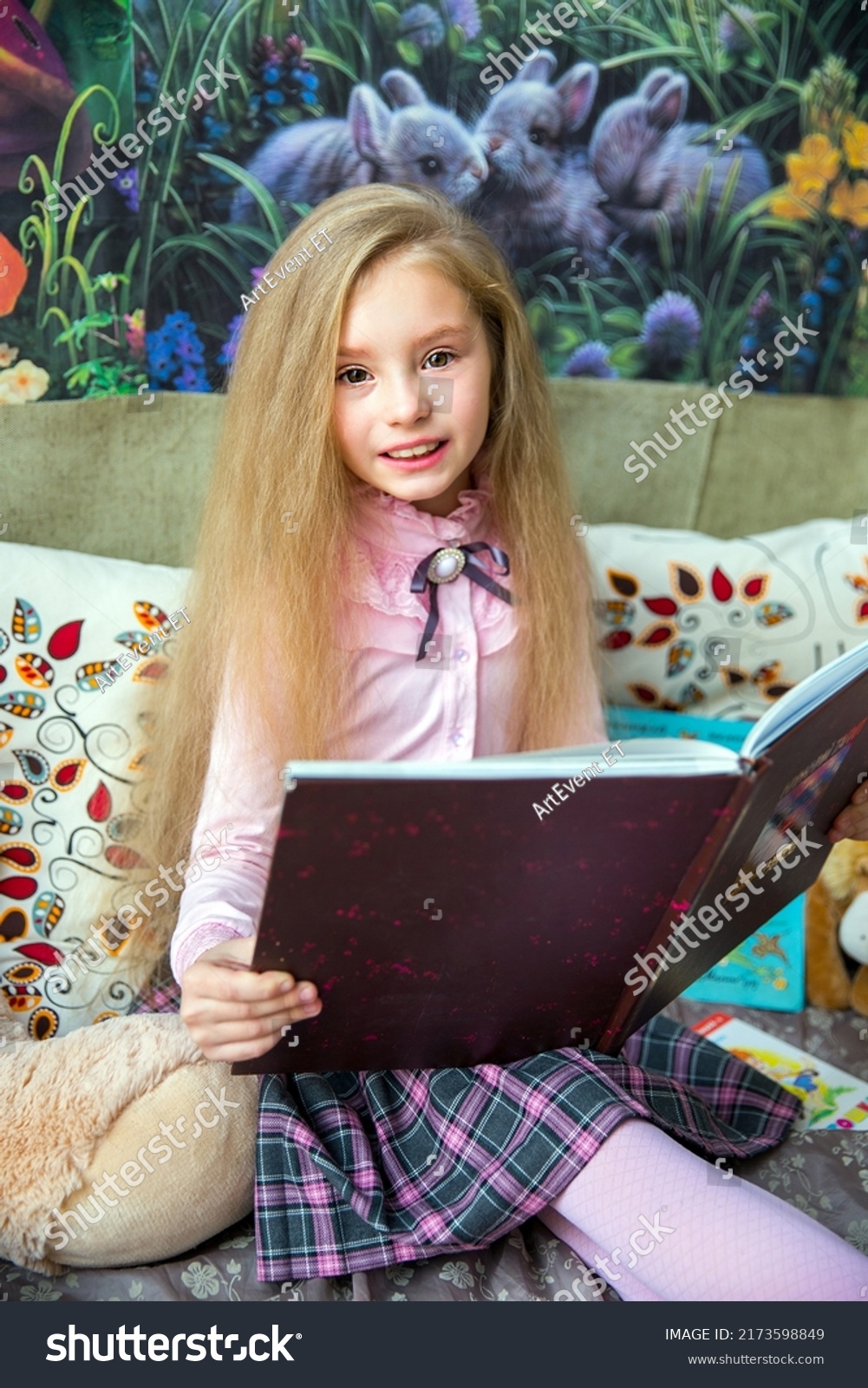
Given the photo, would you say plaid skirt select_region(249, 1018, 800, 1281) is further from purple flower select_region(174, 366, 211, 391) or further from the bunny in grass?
the bunny in grass

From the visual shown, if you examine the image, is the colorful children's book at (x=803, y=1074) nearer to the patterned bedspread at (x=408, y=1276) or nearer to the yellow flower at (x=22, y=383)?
the patterned bedspread at (x=408, y=1276)

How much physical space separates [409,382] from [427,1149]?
2.00ft

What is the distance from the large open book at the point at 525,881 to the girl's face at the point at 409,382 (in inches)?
15.0

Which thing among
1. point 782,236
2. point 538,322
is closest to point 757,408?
point 782,236

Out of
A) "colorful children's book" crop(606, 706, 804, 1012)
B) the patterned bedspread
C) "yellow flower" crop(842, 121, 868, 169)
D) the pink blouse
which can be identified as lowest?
the patterned bedspread

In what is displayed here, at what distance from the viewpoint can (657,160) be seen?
1533 millimetres

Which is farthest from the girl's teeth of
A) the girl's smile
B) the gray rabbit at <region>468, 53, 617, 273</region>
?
the gray rabbit at <region>468, 53, 617, 273</region>

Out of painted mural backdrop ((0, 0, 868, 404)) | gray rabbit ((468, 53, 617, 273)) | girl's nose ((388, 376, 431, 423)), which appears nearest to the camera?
girl's nose ((388, 376, 431, 423))

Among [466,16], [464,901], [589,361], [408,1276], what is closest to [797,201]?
[589,361]

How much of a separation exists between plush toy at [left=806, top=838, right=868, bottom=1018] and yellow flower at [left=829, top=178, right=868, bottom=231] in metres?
0.79

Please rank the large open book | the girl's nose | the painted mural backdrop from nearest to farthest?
the large open book
the girl's nose
the painted mural backdrop

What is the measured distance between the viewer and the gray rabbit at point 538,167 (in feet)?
4.82

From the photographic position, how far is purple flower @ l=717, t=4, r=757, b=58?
4.97 feet

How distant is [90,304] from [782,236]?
0.84m
